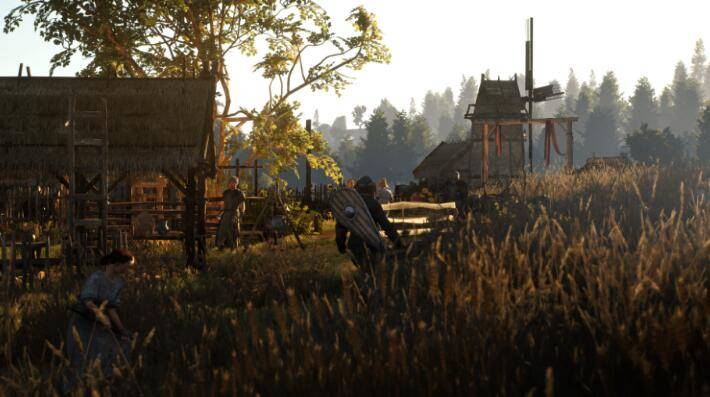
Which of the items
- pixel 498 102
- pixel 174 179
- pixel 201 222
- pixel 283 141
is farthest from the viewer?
pixel 498 102

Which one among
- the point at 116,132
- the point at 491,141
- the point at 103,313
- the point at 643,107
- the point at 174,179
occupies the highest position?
the point at 643,107

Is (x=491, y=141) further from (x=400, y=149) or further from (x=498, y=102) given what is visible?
(x=400, y=149)

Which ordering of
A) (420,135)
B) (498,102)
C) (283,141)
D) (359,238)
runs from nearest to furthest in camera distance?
(359,238) < (283,141) < (498,102) < (420,135)

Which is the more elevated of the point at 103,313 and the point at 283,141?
the point at 283,141

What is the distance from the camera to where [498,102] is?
47.1 metres

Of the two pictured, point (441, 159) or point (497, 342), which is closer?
point (497, 342)

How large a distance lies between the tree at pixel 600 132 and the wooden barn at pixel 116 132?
9304 centimetres

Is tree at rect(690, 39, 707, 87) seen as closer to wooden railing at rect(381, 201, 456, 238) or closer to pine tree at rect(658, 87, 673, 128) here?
pine tree at rect(658, 87, 673, 128)

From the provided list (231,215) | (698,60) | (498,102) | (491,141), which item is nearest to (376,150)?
(498,102)

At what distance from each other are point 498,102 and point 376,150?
43911 mm

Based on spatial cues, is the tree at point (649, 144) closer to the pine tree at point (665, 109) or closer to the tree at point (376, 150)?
the tree at point (376, 150)

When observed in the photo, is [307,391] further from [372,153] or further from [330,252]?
[372,153]

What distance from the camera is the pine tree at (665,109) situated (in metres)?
125

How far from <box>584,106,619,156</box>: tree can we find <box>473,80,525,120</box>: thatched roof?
57.5 m
